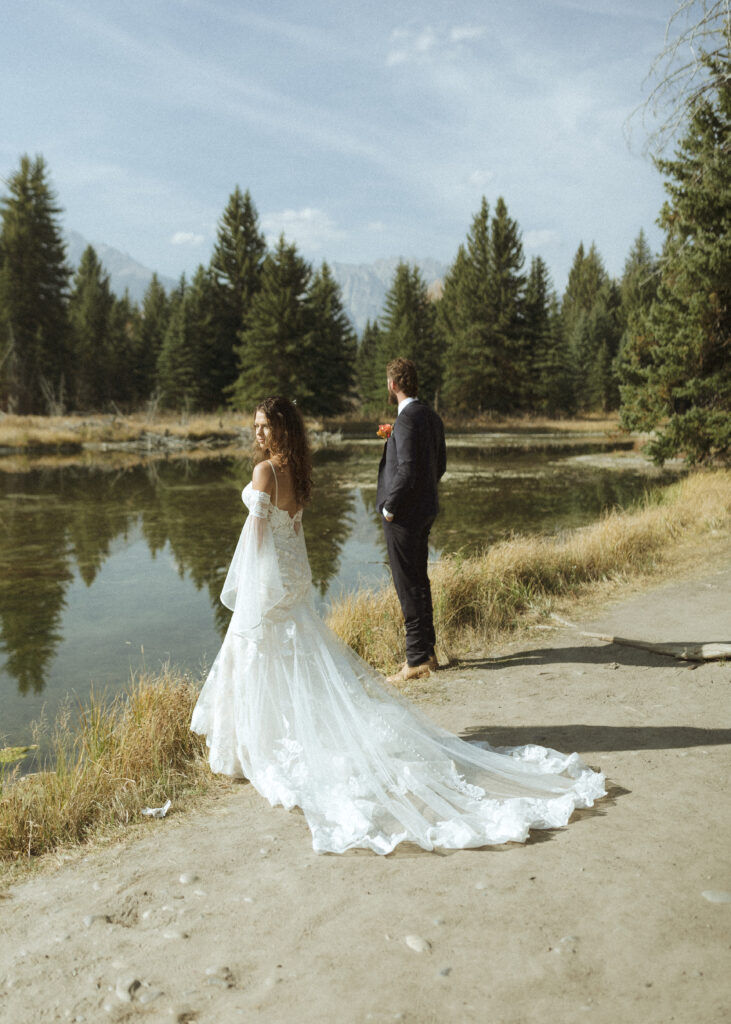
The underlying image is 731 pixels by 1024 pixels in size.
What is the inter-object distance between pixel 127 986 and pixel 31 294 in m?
47.9

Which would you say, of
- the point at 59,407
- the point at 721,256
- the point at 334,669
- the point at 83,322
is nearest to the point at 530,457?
the point at 721,256

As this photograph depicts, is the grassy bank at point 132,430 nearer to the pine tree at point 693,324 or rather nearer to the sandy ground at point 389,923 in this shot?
the pine tree at point 693,324

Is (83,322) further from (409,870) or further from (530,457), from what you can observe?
(409,870)

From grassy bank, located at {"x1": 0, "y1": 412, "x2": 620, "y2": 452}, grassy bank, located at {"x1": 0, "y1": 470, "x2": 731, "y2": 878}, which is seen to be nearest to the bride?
grassy bank, located at {"x1": 0, "y1": 470, "x2": 731, "y2": 878}

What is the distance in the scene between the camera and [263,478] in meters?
4.07

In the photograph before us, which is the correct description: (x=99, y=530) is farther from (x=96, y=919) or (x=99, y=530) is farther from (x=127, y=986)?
(x=127, y=986)

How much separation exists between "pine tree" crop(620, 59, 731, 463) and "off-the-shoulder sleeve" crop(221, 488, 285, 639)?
1315 centimetres

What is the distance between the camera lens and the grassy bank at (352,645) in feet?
12.3

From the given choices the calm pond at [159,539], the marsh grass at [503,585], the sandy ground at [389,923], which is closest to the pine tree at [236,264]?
the calm pond at [159,539]

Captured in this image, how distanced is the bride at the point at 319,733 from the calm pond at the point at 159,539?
10.2 feet

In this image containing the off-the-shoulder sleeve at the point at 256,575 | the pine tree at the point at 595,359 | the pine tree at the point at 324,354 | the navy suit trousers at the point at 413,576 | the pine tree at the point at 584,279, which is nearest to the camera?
the off-the-shoulder sleeve at the point at 256,575

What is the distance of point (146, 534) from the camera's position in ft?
49.7

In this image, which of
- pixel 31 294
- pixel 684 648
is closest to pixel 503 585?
pixel 684 648

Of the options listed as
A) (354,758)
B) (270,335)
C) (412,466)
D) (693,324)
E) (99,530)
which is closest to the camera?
(354,758)
